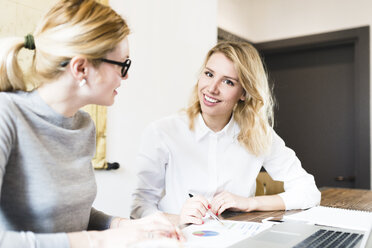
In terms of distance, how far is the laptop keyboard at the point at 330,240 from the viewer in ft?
3.01

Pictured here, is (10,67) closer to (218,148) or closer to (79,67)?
(79,67)

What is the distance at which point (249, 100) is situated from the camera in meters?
1.77

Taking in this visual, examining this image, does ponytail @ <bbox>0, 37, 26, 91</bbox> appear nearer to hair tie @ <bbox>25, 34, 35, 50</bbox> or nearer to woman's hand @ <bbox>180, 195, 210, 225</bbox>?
hair tie @ <bbox>25, 34, 35, 50</bbox>

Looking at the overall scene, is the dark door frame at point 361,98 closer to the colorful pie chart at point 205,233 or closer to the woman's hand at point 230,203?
the woman's hand at point 230,203

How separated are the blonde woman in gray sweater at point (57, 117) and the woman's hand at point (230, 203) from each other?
428 mm

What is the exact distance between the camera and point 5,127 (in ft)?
2.62

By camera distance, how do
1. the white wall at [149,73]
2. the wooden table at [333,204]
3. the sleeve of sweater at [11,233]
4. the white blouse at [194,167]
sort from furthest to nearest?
the white wall at [149,73] → the white blouse at [194,167] → the wooden table at [333,204] → the sleeve of sweater at [11,233]

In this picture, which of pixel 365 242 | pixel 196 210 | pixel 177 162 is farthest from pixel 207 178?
pixel 365 242

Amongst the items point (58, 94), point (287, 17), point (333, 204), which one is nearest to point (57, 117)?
point (58, 94)

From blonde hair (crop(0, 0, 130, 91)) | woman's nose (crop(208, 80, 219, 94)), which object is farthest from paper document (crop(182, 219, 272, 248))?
woman's nose (crop(208, 80, 219, 94))

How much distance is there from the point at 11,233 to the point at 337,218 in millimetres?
985

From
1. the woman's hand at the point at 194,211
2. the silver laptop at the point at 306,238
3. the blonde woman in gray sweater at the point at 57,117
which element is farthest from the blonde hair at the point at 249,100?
the blonde woman in gray sweater at the point at 57,117

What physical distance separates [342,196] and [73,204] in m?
1.49

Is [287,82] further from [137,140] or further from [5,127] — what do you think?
[5,127]
